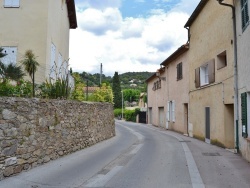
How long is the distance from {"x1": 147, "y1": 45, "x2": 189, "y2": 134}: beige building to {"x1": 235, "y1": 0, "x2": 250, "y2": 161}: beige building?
9259mm

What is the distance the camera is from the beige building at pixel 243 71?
35.9 feet

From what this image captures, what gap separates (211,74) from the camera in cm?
1612

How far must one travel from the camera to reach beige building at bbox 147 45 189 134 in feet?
75.1

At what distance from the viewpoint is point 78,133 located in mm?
13750

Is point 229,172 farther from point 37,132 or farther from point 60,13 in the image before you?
point 60,13

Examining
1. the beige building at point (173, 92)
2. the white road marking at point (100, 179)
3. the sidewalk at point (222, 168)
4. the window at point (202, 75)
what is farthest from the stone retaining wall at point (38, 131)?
the beige building at point (173, 92)

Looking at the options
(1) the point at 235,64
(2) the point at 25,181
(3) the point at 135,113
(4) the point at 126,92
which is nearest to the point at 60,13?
(1) the point at 235,64

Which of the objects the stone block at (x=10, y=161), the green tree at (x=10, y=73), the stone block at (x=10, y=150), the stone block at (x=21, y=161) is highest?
the green tree at (x=10, y=73)

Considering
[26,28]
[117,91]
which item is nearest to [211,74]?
[26,28]

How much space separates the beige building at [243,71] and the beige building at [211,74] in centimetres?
110

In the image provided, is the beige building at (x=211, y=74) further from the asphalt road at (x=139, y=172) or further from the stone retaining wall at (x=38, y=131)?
the stone retaining wall at (x=38, y=131)

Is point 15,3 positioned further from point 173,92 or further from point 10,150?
point 173,92

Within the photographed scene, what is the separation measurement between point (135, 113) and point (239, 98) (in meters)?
40.9

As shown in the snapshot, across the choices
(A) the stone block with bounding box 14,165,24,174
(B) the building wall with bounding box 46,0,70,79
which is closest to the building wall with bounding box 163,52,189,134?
(B) the building wall with bounding box 46,0,70,79
